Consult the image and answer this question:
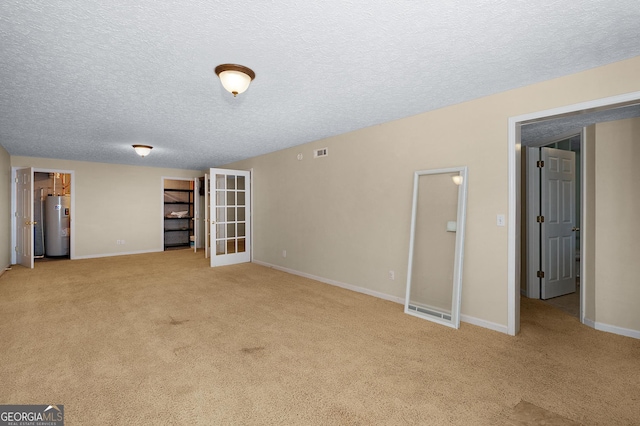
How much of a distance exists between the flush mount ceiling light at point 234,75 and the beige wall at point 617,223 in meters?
3.56

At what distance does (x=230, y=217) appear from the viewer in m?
6.62

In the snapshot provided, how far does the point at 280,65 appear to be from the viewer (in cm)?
242

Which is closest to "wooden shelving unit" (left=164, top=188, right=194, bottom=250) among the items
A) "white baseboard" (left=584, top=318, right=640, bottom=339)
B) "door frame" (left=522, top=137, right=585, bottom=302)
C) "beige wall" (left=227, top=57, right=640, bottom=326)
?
"beige wall" (left=227, top=57, right=640, bottom=326)

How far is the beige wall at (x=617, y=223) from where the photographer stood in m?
2.88

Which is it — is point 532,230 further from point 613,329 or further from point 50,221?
point 50,221

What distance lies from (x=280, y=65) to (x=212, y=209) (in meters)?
4.33

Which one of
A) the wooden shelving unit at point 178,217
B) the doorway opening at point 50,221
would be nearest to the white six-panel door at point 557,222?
the wooden shelving unit at point 178,217

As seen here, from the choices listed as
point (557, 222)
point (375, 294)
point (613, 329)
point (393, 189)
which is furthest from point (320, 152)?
point (613, 329)

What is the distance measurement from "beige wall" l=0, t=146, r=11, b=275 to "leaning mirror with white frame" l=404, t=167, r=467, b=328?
723 centimetres

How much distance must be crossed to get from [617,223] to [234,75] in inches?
154

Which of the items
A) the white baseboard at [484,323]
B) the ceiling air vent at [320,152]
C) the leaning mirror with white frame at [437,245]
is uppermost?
the ceiling air vent at [320,152]

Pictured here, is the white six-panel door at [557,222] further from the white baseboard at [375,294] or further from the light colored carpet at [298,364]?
the white baseboard at [375,294]

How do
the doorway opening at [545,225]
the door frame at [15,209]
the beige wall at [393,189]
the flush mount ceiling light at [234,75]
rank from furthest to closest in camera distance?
the door frame at [15,209] → the doorway opening at [545,225] → the beige wall at [393,189] → the flush mount ceiling light at [234,75]

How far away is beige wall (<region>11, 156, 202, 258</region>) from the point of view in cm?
714
